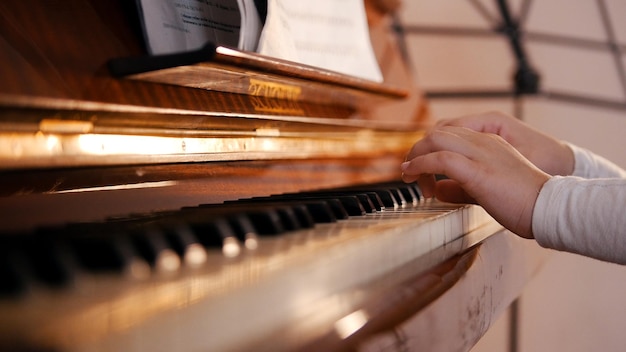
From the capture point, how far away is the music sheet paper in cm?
101

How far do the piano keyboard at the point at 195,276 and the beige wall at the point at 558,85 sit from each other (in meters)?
2.01

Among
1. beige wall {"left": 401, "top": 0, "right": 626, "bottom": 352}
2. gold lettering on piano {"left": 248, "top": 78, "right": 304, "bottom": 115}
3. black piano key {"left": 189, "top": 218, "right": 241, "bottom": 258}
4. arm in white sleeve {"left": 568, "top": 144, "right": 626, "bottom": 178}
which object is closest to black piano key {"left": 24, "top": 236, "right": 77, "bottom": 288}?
black piano key {"left": 189, "top": 218, "right": 241, "bottom": 258}

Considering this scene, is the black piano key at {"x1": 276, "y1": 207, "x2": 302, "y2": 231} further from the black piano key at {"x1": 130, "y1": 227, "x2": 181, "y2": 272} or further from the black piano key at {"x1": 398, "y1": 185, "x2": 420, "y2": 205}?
the black piano key at {"x1": 398, "y1": 185, "x2": 420, "y2": 205}

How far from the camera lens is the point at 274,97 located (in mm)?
970

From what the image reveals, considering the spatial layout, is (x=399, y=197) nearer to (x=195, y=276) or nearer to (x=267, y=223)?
(x=267, y=223)

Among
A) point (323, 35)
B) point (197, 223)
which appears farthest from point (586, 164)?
point (197, 223)

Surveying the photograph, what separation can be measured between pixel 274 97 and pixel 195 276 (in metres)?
0.63

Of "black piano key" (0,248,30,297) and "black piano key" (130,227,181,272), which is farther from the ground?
"black piano key" (0,248,30,297)

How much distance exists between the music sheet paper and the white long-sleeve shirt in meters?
0.45

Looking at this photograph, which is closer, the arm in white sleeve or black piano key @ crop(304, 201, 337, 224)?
black piano key @ crop(304, 201, 337, 224)

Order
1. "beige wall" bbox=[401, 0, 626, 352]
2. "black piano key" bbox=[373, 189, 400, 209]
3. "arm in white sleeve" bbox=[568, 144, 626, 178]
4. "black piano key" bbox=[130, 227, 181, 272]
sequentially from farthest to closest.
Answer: "beige wall" bbox=[401, 0, 626, 352], "arm in white sleeve" bbox=[568, 144, 626, 178], "black piano key" bbox=[373, 189, 400, 209], "black piano key" bbox=[130, 227, 181, 272]

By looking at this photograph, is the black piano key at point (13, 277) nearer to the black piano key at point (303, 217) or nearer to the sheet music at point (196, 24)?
the black piano key at point (303, 217)

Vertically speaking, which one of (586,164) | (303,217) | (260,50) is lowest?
(586,164)

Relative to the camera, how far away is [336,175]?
1.12 m
